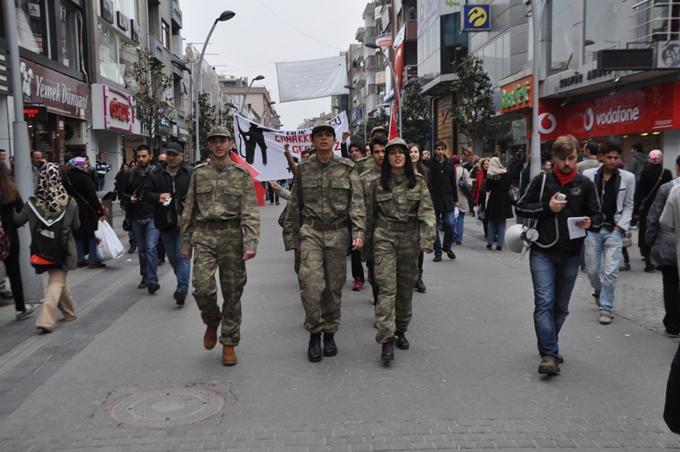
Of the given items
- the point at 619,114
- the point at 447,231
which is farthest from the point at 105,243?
the point at 619,114

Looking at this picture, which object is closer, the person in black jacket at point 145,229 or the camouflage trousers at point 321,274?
the camouflage trousers at point 321,274

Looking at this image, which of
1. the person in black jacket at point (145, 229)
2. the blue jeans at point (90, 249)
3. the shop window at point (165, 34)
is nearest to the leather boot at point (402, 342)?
the person in black jacket at point (145, 229)

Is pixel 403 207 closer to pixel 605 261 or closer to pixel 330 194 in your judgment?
pixel 330 194

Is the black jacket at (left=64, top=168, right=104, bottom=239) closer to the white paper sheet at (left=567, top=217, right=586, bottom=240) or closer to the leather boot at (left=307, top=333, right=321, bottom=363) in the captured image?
the leather boot at (left=307, top=333, right=321, bottom=363)

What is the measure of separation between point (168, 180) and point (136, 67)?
1683 centimetres

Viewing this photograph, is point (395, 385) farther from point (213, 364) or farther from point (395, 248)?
point (213, 364)

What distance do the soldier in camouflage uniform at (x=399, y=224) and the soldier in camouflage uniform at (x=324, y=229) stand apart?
7.3 inches

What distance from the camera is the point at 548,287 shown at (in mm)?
5188

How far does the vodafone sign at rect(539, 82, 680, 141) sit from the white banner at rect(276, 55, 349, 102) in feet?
27.3

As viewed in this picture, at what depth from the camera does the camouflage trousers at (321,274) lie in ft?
18.1

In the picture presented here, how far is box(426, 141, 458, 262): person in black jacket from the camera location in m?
10.7

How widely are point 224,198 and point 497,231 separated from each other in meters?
8.11

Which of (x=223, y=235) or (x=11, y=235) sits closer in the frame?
(x=223, y=235)

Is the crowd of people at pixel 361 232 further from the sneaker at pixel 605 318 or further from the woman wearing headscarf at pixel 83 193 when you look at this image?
the woman wearing headscarf at pixel 83 193
